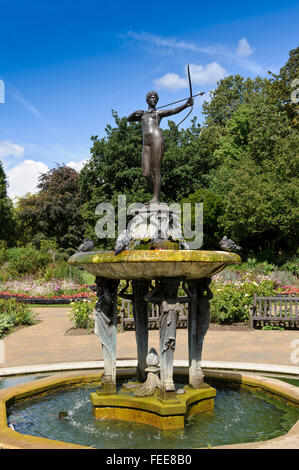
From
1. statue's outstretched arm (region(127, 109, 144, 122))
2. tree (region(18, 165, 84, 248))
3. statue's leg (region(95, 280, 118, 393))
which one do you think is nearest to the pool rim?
statue's leg (region(95, 280, 118, 393))

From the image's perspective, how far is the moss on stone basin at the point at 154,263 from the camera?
4.95m

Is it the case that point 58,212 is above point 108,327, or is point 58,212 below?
above

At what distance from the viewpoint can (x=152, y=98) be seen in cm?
627

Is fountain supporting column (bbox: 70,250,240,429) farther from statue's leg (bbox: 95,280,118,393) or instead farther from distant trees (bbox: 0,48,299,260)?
distant trees (bbox: 0,48,299,260)

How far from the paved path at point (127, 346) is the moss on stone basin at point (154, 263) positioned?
4378mm

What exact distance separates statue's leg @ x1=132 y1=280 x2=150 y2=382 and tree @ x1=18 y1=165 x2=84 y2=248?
4002 cm

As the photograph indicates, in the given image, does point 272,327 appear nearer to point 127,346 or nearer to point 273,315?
point 273,315

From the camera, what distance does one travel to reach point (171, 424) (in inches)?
202

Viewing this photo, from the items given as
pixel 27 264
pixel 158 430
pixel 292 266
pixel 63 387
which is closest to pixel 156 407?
pixel 158 430

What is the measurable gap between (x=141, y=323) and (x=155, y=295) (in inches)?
33.2

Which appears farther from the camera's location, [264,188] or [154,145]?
[264,188]

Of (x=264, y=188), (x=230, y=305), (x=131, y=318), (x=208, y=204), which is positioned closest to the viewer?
(x=131, y=318)

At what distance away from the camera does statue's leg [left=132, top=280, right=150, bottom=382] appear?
20.2 feet

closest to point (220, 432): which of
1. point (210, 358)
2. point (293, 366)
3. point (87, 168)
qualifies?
point (293, 366)
